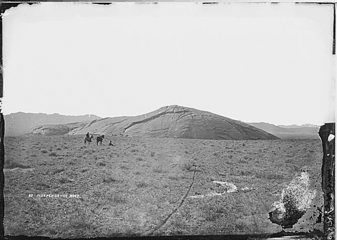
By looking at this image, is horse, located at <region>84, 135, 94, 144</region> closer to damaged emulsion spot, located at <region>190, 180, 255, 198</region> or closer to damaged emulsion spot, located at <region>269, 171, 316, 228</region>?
damaged emulsion spot, located at <region>190, 180, 255, 198</region>

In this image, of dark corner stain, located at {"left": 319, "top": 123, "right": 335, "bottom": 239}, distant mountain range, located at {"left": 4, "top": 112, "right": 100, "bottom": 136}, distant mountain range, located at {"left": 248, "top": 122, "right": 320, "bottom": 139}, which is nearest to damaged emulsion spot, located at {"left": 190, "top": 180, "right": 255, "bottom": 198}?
distant mountain range, located at {"left": 248, "top": 122, "right": 320, "bottom": 139}

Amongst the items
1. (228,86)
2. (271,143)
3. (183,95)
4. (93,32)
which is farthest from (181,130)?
(93,32)

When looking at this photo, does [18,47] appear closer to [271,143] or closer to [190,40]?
[190,40]

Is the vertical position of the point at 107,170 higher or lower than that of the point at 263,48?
lower

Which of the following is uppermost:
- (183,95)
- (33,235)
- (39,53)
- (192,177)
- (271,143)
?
(39,53)

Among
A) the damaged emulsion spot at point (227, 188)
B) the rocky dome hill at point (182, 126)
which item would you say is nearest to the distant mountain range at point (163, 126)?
the rocky dome hill at point (182, 126)

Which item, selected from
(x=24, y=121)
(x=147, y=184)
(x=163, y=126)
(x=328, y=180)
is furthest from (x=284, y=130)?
(x=24, y=121)

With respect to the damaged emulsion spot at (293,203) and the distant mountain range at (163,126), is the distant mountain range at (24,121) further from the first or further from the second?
the damaged emulsion spot at (293,203)
